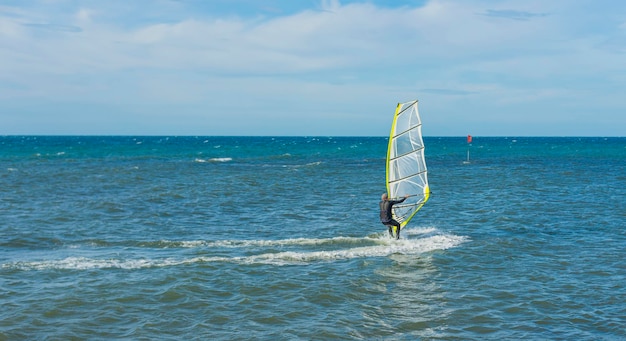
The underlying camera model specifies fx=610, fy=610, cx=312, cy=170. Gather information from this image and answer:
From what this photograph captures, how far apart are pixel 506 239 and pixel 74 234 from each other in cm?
1422

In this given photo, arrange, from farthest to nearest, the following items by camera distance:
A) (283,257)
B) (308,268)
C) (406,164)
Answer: (406,164) < (283,257) < (308,268)

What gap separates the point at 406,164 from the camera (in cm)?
1989

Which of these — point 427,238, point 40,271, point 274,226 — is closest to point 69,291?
point 40,271

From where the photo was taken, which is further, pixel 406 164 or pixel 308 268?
pixel 406 164

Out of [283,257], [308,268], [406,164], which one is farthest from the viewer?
[406,164]

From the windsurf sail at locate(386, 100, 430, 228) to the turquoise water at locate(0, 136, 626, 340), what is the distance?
44.1 inches

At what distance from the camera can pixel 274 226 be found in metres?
22.3

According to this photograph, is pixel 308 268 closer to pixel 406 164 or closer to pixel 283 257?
pixel 283 257

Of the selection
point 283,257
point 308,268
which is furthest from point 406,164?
point 308,268

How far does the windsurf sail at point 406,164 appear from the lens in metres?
19.3

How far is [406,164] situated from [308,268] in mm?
5934

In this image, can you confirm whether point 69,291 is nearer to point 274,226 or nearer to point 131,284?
point 131,284

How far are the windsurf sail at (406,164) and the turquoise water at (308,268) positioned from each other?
1.12 metres

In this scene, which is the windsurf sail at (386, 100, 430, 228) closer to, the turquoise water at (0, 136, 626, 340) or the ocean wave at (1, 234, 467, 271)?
the turquoise water at (0, 136, 626, 340)
